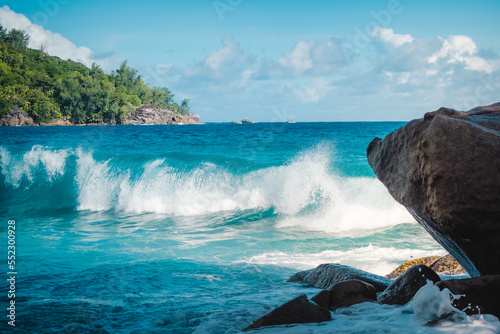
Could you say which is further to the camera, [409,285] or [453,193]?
[409,285]

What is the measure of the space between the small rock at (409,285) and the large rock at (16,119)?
85.1 meters

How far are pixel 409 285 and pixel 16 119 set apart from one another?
86256mm

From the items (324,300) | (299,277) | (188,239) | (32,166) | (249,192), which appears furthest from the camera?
(32,166)

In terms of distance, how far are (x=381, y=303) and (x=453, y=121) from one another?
2018 mm

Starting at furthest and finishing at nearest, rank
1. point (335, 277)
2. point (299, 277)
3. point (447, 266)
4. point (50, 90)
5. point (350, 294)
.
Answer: point (50, 90) → point (447, 266) → point (299, 277) → point (335, 277) → point (350, 294)

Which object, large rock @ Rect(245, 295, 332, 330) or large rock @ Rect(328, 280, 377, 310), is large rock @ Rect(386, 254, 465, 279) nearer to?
Result: large rock @ Rect(328, 280, 377, 310)

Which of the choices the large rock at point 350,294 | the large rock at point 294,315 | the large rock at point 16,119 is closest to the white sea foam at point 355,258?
the large rock at point 350,294

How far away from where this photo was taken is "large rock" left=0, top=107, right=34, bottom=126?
73.6 m

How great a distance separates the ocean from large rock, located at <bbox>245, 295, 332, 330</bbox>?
108mm

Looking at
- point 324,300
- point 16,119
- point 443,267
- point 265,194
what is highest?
point 16,119

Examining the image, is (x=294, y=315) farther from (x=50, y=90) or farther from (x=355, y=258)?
(x=50, y=90)

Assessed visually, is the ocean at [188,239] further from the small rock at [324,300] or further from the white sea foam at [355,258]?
the small rock at [324,300]

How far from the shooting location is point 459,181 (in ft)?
8.85

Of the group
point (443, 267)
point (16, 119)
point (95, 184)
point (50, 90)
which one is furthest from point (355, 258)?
point (50, 90)
